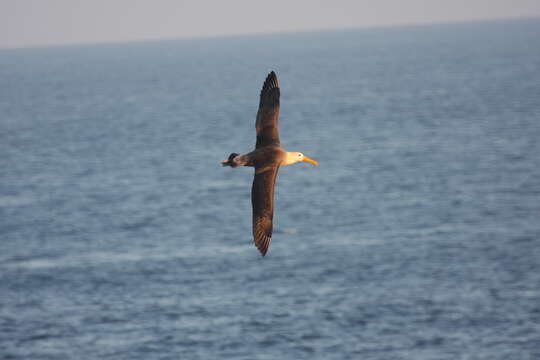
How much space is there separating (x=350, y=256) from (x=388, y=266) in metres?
6.35

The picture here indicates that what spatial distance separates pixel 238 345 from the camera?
96625 mm

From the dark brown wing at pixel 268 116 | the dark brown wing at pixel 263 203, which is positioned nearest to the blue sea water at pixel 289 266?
the dark brown wing at pixel 263 203

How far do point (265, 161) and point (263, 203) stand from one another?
1299mm

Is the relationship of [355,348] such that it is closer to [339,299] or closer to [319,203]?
[339,299]

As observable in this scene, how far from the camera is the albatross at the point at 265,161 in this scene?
21.8 metres

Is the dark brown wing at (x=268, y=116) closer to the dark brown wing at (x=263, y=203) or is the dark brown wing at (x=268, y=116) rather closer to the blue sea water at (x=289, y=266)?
the dark brown wing at (x=263, y=203)

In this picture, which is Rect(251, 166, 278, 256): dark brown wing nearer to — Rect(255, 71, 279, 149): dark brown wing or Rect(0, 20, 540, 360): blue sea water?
Rect(255, 71, 279, 149): dark brown wing

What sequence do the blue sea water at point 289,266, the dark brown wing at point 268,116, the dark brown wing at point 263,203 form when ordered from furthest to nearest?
the blue sea water at point 289,266 → the dark brown wing at point 268,116 → the dark brown wing at point 263,203

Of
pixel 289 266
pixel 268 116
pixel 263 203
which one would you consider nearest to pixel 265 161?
pixel 263 203

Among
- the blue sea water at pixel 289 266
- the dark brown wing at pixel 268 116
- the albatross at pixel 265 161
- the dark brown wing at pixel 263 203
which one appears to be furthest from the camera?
the blue sea water at pixel 289 266

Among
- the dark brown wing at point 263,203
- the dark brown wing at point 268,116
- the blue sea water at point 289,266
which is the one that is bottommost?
the blue sea water at point 289,266

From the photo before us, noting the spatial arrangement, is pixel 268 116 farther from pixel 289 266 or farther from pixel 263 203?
pixel 289 266

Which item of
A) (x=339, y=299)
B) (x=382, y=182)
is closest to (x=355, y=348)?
(x=339, y=299)

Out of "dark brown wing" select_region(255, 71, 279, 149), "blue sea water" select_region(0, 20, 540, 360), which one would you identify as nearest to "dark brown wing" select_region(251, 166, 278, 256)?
"dark brown wing" select_region(255, 71, 279, 149)
